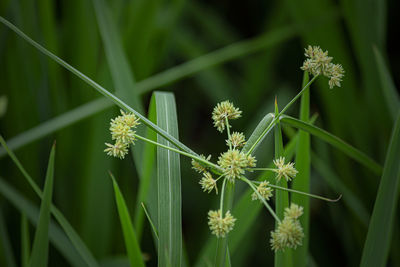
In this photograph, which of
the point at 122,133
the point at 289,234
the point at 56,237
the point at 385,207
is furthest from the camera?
the point at 56,237

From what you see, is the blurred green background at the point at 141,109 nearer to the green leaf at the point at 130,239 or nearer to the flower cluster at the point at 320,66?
the green leaf at the point at 130,239

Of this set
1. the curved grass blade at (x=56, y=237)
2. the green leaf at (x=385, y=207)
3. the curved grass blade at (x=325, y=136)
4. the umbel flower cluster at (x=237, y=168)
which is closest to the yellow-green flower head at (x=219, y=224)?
the umbel flower cluster at (x=237, y=168)

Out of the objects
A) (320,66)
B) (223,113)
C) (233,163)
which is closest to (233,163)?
(233,163)

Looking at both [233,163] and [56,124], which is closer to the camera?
[233,163]

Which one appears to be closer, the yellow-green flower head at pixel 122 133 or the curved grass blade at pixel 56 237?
the yellow-green flower head at pixel 122 133

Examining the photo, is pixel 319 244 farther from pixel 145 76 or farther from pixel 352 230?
pixel 145 76

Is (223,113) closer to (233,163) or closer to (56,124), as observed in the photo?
(233,163)

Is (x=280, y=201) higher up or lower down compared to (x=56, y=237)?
lower down
